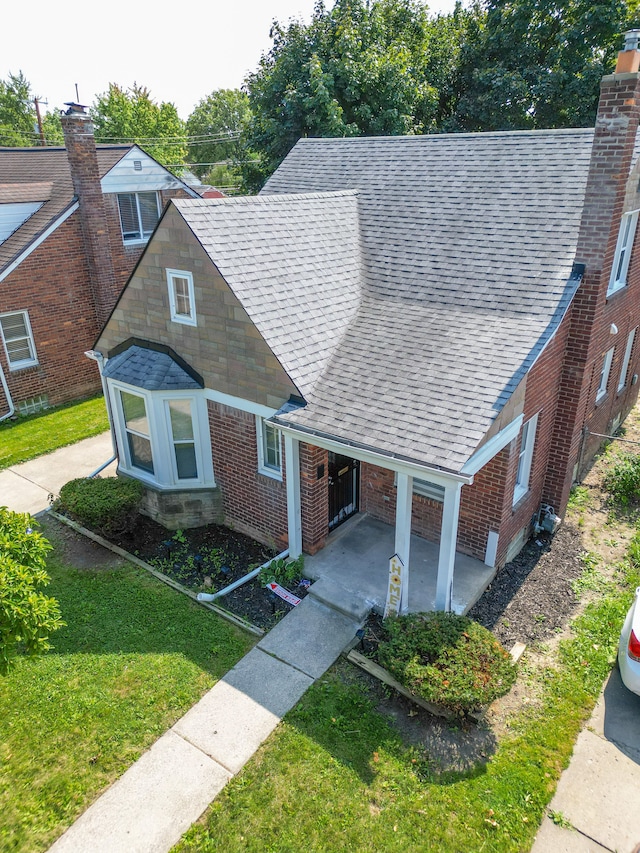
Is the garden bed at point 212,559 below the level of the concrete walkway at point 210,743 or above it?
below

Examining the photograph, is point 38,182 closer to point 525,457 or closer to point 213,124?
point 525,457

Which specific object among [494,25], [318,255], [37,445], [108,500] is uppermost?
[494,25]

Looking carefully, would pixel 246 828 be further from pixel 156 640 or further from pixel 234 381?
pixel 234 381

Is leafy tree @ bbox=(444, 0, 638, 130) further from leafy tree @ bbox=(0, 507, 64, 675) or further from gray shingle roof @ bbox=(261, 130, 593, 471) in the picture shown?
leafy tree @ bbox=(0, 507, 64, 675)

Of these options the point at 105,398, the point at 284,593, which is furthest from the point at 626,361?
the point at 105,398

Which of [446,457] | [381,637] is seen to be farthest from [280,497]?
[446,457]

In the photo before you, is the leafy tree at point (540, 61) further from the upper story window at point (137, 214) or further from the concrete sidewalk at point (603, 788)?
the concrete sidewalk at point (603, 788)

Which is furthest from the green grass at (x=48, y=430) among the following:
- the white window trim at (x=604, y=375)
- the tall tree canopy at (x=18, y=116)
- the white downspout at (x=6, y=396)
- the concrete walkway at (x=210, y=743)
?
the tall tree canopy at (x=18, y=116)

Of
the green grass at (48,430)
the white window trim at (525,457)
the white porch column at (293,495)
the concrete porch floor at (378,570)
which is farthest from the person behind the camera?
the green grass at (48,430)
